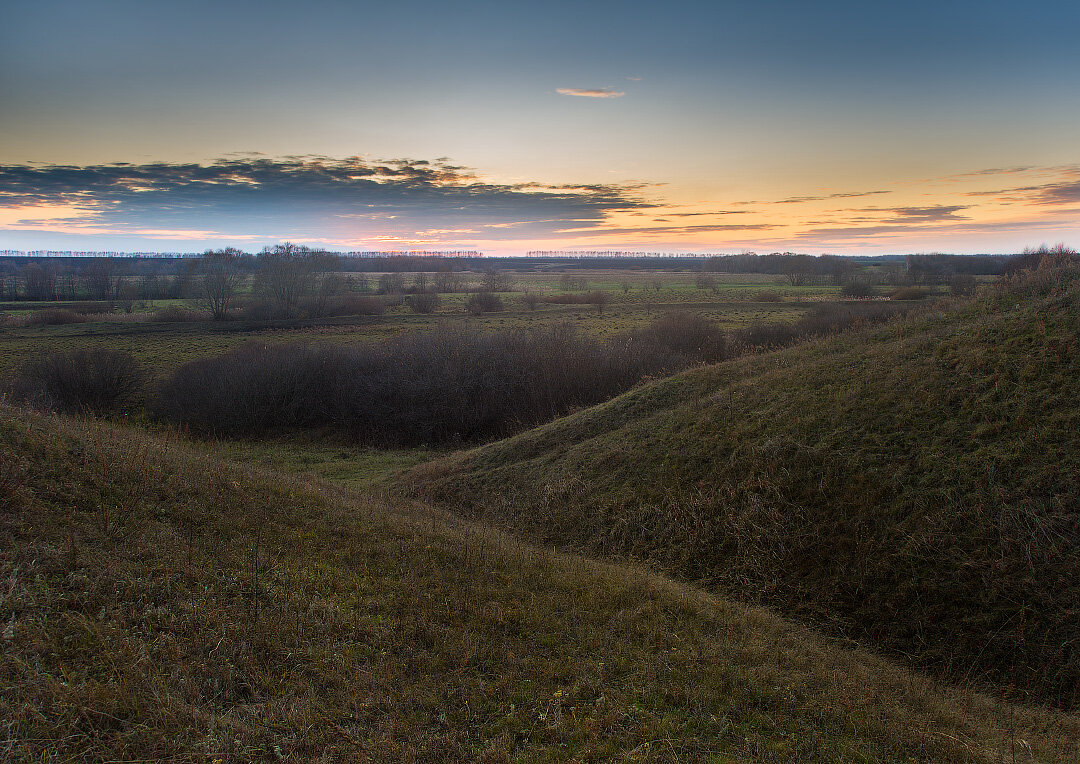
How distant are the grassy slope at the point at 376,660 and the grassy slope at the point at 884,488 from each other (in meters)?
1.29

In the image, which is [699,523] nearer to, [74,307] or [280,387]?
[280,387]

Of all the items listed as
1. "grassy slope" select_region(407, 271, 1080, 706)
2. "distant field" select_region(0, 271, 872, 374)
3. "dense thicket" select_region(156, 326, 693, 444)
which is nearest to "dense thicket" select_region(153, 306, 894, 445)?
"dense thicket" select_region(156, 326, 693, 444)

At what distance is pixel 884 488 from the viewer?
10.1m

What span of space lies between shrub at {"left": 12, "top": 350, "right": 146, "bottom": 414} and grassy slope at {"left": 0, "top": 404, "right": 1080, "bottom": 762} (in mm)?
28873

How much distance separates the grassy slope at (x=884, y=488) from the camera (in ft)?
25.8

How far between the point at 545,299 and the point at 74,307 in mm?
69961

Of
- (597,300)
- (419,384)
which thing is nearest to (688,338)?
(419,384)

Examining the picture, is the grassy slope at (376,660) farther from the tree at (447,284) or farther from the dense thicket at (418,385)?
the tree at (447,284)

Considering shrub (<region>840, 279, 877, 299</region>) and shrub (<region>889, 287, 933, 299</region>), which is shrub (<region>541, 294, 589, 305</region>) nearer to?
shrub (<region>840, 279, 877, 299</region>)

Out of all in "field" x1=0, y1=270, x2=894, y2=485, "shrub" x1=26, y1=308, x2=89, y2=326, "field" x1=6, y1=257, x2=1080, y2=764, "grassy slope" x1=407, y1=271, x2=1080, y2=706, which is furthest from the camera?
"shrub" x1=26, y1=308, x2=89, y2=326

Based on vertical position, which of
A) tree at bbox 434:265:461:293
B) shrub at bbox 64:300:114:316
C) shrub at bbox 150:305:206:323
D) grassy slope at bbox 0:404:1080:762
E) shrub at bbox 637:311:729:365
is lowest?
grassy slope at bbox 0:404:1080:762

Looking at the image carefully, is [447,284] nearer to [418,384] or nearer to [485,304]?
[485,304]

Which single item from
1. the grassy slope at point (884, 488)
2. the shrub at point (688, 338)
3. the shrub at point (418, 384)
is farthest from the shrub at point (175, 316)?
the grassy slope at point (884, 488)

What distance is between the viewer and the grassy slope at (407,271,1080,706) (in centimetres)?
788
